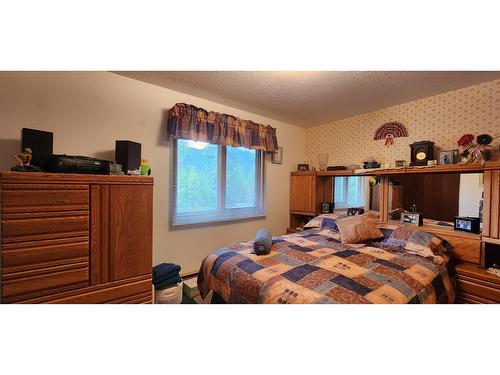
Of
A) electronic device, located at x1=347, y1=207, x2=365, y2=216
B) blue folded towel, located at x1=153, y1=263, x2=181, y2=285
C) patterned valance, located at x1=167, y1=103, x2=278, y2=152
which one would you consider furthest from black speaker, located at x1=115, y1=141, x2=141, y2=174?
electronic device, located at x1=347, y1=207, x2=365, y2=216

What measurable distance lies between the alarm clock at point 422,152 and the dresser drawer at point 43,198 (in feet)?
→ 10.0

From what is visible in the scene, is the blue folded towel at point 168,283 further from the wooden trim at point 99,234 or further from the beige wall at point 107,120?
the wooden trim at point 99,234

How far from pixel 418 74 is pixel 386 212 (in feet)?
4.92

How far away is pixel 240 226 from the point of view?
2928mm

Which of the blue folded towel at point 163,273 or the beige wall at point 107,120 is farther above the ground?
the beige wall at point 107,120

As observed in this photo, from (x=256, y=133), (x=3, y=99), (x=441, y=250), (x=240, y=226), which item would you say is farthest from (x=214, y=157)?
(x=441, y=250)

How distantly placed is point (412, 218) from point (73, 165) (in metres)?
3.13

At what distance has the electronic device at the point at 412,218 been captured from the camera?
7.37 ft

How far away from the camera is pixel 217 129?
8.30 ft

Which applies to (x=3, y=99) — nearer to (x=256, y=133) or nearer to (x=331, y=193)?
(x=256, y=133)

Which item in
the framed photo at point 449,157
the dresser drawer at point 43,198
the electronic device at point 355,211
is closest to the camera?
the dresser drawer at point 43,198

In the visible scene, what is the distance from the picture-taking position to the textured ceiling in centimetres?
190

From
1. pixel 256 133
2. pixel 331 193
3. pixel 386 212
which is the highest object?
pixel 256 133

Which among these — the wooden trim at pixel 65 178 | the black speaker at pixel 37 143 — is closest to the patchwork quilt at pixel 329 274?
the wooden trim at pixel 65 178
